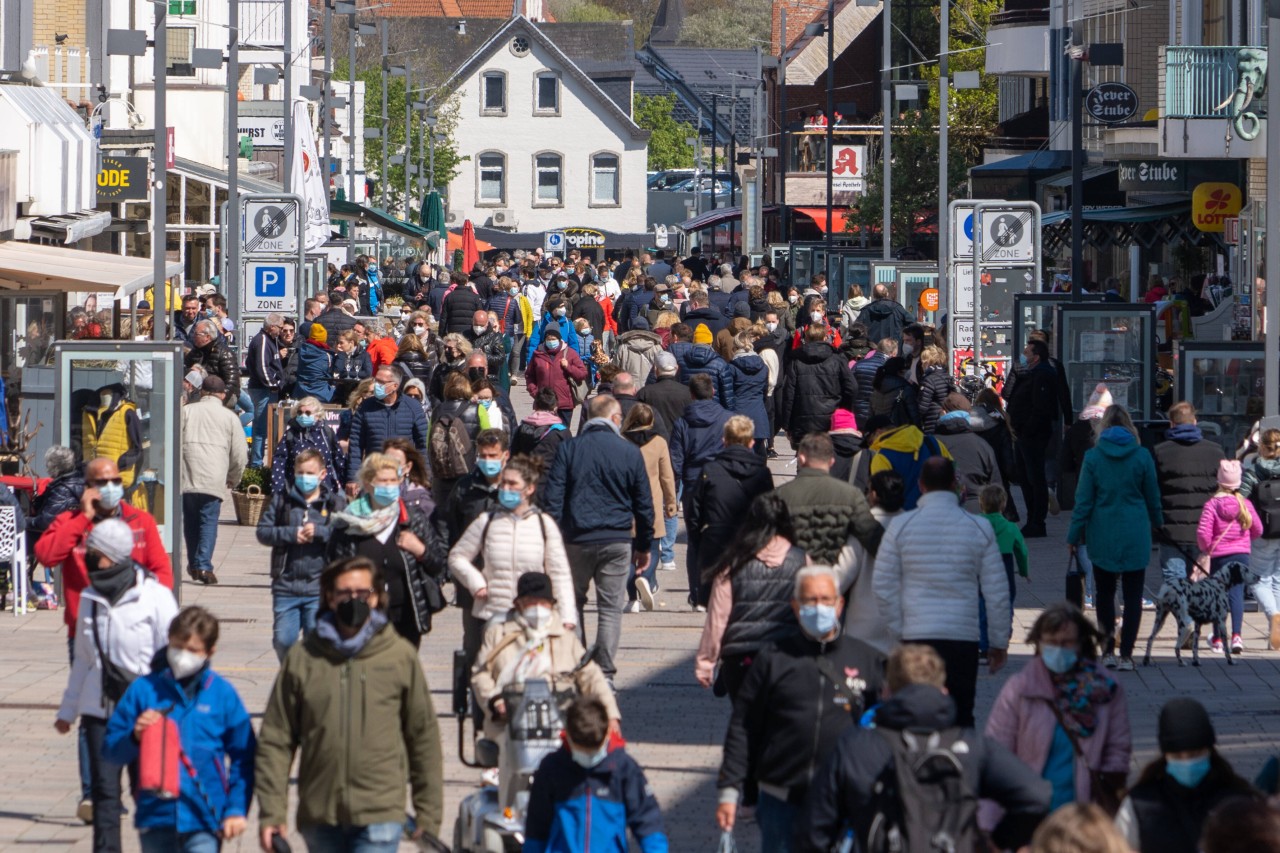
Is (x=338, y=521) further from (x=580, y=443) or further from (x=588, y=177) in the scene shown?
(x=588, y=177)

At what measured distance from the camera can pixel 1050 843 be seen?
17.0 feet

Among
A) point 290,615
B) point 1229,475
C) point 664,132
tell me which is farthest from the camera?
point 664,132

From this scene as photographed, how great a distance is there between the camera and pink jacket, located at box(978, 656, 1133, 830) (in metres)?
7.51

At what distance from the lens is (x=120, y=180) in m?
33.2

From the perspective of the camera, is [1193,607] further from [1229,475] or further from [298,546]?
[298,546]

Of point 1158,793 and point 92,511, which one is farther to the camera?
point 92,511

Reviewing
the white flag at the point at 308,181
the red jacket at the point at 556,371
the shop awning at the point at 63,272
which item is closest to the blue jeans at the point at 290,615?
the red jacket at the point at 556,371

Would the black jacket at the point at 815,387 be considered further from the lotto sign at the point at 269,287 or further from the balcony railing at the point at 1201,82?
the balcony railing at the point at 1201,82

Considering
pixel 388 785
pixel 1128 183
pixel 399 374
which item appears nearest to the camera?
pixel 388 785

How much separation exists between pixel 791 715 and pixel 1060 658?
0.94 metres

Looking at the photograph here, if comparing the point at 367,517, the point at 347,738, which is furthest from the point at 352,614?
the point at 367,517

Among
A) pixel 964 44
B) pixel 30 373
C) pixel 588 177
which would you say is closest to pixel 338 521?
pixel 30 373

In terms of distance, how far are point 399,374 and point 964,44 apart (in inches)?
1810

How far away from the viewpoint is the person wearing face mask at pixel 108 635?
8680 millimetres
